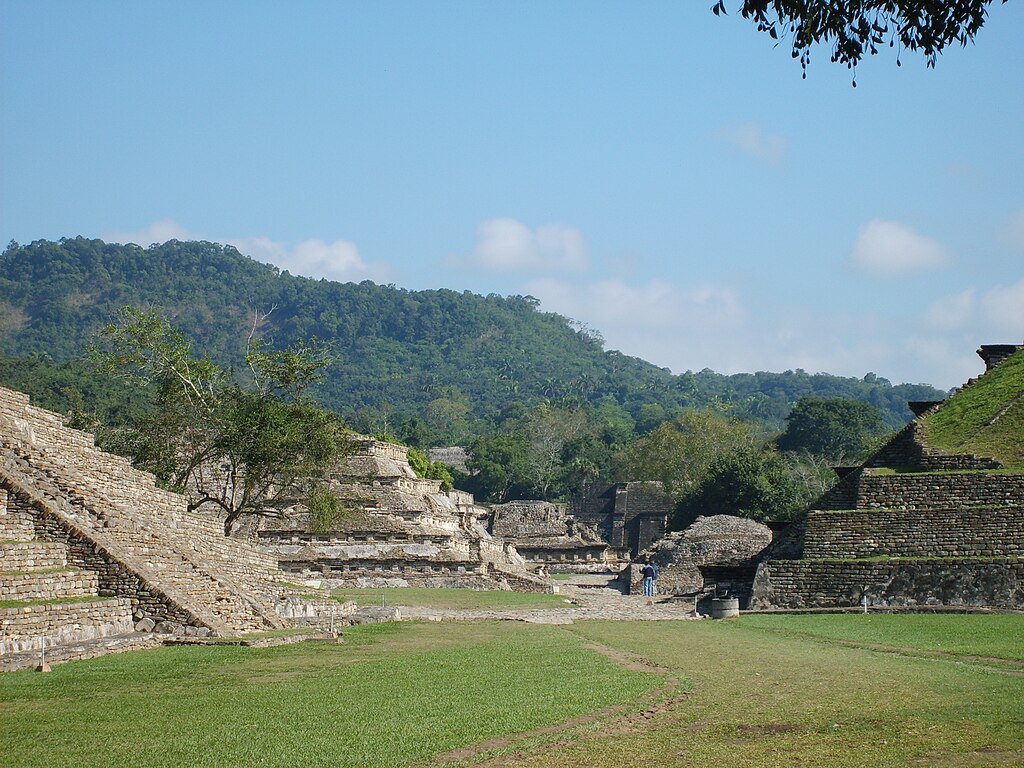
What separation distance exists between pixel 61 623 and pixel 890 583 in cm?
1984

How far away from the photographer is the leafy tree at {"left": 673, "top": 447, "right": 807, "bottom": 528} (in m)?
67.2

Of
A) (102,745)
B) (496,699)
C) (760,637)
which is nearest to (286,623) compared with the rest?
(760,637)

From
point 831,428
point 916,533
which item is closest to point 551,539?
point 916,533

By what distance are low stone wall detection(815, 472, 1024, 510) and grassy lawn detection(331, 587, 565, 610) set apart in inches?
354

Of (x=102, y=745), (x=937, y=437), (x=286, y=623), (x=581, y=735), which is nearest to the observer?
(x=102, y=745)

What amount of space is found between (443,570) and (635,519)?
4790 cm

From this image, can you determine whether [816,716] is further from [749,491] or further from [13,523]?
[749,491]

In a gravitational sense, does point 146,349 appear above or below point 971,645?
above

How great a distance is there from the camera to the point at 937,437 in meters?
38.2

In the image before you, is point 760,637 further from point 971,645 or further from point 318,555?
point 318,555

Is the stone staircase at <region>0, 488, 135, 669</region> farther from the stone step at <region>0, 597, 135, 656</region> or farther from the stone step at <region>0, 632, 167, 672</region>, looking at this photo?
the stone step at <region>0, 632, 167, 672</region>

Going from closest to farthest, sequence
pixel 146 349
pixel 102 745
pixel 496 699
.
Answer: pixel 102 745
pixel 496 699
pixel 146 349

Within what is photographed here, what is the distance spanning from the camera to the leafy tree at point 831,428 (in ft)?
359

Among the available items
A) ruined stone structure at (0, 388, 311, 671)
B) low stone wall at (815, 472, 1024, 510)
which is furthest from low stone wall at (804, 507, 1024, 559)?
ruined stone structure at (0, 388, 311, 671)
